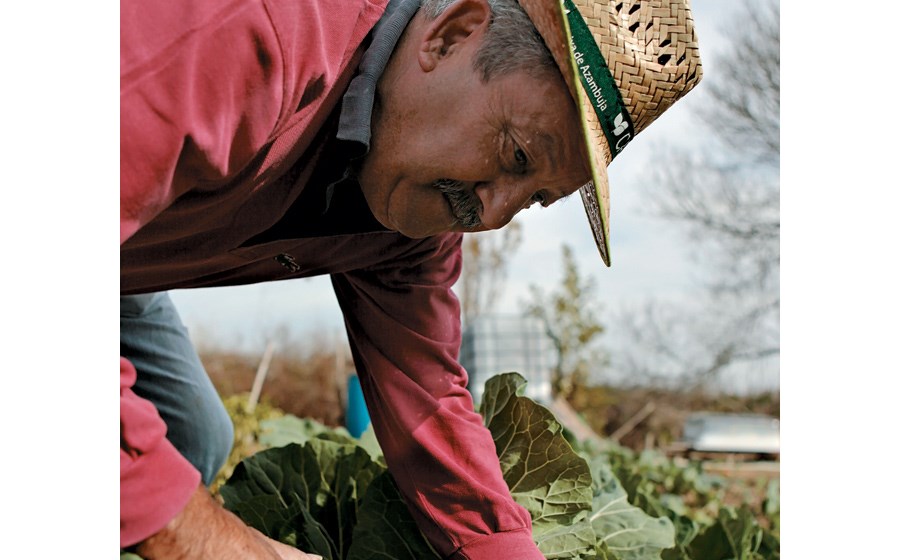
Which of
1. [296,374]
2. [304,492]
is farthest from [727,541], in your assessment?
[296,374]

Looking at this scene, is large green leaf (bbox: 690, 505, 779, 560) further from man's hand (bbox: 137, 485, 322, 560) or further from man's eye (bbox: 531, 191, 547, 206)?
man's hand (bbox: 137, 485, 322, 560)

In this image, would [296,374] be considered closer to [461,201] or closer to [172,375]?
[172,375]

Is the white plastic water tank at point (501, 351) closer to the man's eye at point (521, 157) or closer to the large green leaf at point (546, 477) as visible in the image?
the large green leaf at point (546, 477)

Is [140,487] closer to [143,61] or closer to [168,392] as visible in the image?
[143,61]

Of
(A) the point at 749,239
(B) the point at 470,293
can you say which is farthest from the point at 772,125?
(B) the point at 470,293

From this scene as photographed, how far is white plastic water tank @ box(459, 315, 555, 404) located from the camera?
9.64 m

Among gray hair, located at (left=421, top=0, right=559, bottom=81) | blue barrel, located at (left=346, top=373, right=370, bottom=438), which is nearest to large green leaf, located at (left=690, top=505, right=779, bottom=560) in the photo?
gray hair, located at (left=421, top=0, right=559, bottom=81)

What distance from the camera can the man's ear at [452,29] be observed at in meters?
1.52

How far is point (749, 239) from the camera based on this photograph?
10.3 metres

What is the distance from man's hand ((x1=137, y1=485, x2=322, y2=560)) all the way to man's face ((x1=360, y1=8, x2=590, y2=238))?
681 millimetres

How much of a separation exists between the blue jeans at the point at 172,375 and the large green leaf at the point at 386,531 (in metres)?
0.60

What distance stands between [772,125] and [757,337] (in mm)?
2554

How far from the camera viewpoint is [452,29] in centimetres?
154

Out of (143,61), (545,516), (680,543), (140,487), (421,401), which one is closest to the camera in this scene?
(143,61)
